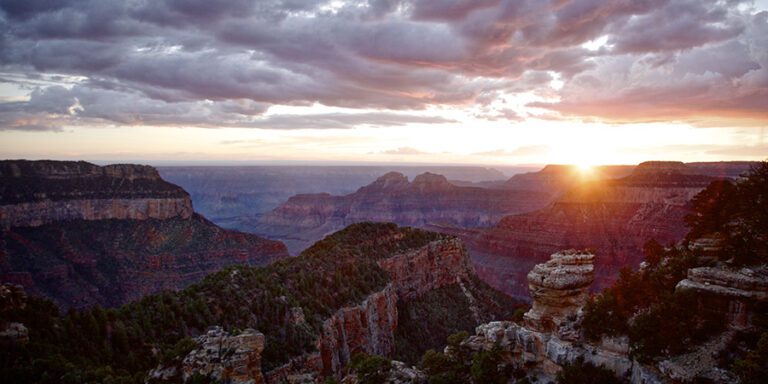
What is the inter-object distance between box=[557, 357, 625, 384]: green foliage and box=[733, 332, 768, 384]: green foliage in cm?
518

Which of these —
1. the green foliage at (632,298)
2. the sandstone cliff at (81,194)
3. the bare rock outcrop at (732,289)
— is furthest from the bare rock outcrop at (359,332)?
the sandstone cliff at (81,194)

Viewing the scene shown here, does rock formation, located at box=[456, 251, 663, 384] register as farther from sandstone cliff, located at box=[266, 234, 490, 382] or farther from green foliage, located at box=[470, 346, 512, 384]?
sandstone cliff, located at box=[266, 234, 490, 382]

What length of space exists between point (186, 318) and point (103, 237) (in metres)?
79.0

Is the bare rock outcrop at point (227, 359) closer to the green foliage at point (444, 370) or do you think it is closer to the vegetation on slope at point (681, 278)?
the green foliage at point (444, 370)

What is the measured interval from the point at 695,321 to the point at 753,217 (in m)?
6.26

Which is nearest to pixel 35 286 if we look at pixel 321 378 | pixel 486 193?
pixel 321 378

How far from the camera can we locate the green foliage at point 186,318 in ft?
74.4

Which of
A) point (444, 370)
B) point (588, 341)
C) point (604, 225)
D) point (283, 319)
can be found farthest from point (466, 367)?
point (604, 225)

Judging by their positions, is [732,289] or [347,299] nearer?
[732,289]

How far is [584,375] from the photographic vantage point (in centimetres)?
2198

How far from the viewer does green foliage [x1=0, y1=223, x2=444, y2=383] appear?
74.4 feet

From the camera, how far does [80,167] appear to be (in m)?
106

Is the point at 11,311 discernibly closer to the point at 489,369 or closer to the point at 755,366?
the point at 489,369

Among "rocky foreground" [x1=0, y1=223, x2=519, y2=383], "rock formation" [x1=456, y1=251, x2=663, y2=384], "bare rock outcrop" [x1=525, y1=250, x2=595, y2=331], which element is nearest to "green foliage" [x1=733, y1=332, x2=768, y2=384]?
"rock formation" [x1=456, y1=251, x2=663, y2=384]
